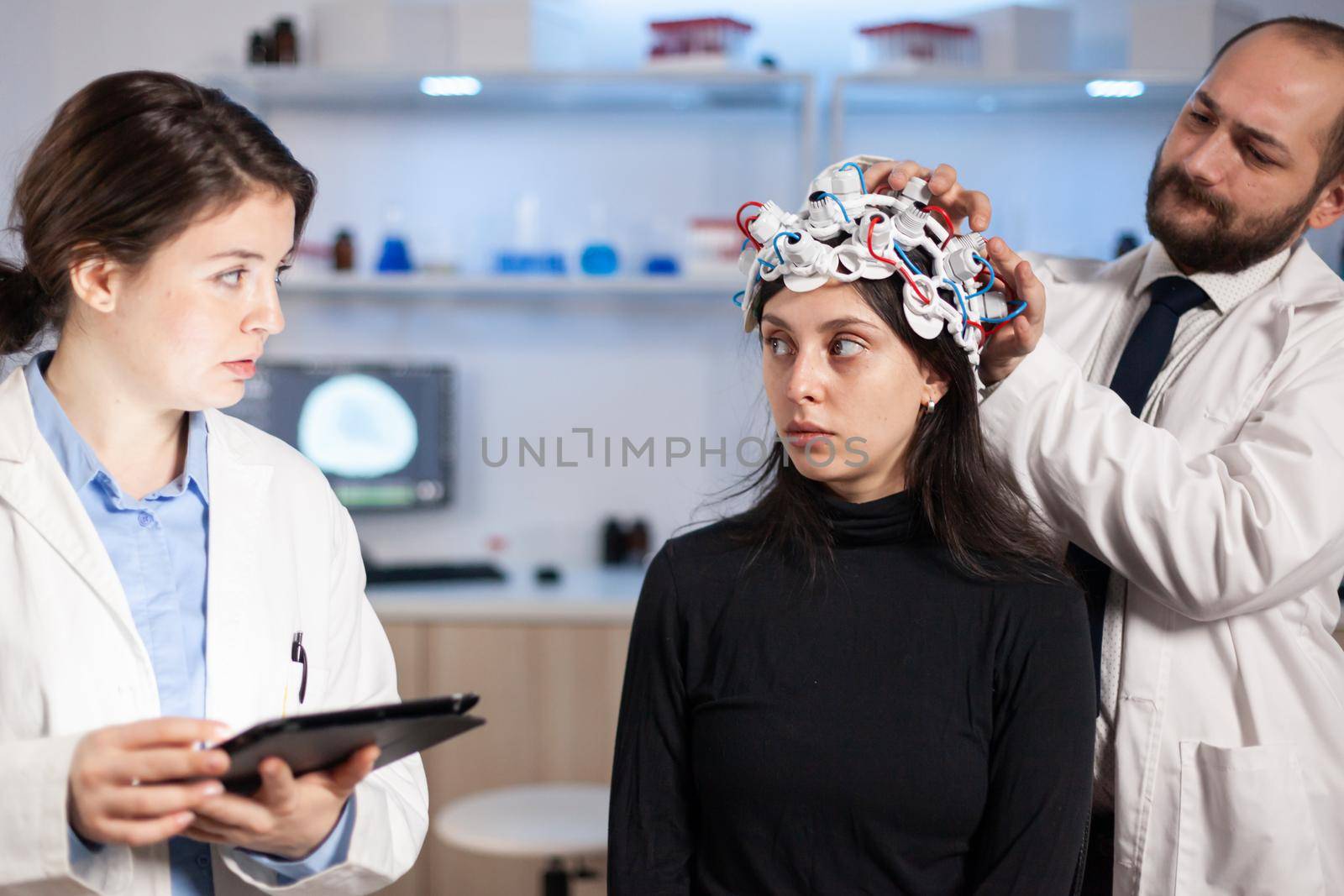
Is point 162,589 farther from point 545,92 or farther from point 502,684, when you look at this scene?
point 545,92

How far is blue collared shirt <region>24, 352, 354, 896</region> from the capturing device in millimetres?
1051

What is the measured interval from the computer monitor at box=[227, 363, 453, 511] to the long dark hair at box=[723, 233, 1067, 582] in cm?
185

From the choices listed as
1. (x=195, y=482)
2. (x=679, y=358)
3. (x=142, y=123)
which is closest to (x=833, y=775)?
(x=195, y=482)

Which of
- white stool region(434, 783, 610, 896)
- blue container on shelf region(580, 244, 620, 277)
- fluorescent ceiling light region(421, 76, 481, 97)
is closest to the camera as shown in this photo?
white stool region(434, 783, 610, 896)

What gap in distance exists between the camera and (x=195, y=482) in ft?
3.76

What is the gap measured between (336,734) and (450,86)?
240cm

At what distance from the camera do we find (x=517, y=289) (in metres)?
3.01

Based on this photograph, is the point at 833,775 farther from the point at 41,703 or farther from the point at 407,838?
the point at 41,703

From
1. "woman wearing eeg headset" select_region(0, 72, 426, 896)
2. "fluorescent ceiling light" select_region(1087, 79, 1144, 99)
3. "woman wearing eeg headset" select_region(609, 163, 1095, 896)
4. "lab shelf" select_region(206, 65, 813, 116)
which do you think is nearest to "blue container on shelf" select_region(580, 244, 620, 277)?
"lab shelf" select_region(206, 65, 813, 116)

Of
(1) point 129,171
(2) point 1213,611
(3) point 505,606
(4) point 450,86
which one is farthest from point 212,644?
(4) point 450,86

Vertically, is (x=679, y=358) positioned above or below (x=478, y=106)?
below

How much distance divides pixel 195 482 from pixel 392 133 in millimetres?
2256

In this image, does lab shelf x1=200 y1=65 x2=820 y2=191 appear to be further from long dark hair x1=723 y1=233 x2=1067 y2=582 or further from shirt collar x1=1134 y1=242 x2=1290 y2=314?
long dark hair x1=723 y1=233 x2=1067 y2=582

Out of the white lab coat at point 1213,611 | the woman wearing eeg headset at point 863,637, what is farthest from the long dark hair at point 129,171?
the white lab coat at point 1213,611
